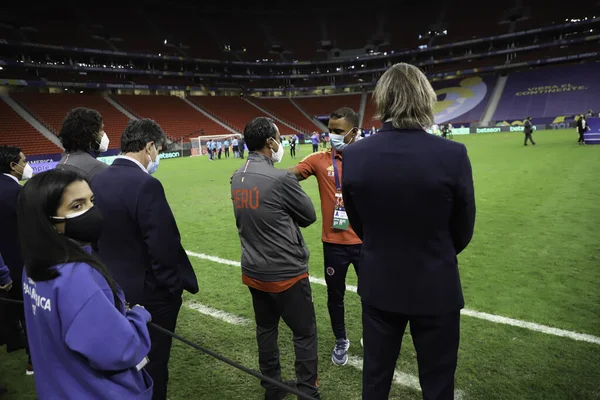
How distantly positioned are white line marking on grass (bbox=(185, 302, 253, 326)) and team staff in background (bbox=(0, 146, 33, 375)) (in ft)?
6.13

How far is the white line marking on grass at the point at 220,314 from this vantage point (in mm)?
4613

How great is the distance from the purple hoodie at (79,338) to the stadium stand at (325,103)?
209ft

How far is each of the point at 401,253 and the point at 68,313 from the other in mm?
1534

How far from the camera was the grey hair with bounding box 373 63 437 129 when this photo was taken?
6.31 feet

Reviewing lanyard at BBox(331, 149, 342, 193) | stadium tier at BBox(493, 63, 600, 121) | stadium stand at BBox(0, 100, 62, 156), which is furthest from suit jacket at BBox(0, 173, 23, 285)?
stadium tier at BBox(493, 63, 600, 121)

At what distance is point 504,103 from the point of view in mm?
51875

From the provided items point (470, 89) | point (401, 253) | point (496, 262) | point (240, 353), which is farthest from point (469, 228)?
point (470, 89)

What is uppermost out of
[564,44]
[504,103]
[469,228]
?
[564,44]

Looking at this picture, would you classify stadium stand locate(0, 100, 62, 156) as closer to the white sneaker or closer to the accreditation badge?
the accreditation badge

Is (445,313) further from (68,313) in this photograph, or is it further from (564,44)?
(564,44)

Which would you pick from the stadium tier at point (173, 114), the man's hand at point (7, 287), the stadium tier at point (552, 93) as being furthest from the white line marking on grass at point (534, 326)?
the stadium tier at point (552, 93)

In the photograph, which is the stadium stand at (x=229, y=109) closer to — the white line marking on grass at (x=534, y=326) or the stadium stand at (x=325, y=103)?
the stadium stand at (x=325, y=103)

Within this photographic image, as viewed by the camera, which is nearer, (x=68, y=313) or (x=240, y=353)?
(x=68, y=313)

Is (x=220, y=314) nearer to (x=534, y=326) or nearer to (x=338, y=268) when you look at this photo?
(x=338, y=268)
